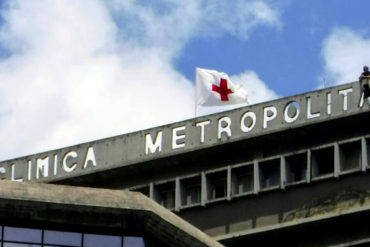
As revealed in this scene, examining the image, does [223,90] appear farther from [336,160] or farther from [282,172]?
[336,160]

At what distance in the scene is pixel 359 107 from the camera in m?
105

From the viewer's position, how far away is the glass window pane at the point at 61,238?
Answer: 7512 cm

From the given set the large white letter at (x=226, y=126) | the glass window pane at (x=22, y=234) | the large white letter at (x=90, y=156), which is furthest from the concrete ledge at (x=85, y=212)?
the large white letter at (x=90, y=156)

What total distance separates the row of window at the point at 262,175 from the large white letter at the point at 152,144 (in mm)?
1794

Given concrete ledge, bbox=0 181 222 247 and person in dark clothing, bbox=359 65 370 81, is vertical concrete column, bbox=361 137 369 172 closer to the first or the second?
person in dark clothing, bbox=359 65 370 81

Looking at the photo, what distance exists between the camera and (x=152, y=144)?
A: 4439 inches

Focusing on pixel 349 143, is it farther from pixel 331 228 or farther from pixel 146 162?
pixel 146 162

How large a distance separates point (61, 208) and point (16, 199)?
5.35ft

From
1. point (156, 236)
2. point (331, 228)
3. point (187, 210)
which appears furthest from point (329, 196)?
point (156, 236)

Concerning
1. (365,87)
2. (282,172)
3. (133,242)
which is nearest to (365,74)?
(365,87)

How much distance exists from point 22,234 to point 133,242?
3.98 meters

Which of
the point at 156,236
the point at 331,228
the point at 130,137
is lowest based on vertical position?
the point at 156,236

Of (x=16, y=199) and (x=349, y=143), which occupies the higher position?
(x=349, y=143)

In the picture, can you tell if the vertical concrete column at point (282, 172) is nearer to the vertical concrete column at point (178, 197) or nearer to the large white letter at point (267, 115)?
the large white letter at point (267, 115)
